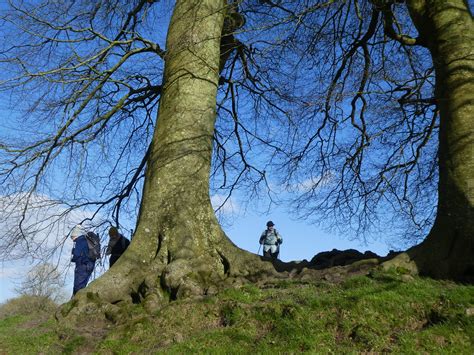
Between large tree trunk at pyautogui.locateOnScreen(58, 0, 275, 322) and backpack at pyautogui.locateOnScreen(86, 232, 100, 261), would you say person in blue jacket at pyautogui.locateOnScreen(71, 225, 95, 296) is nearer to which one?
backpack at pyautogui.locateOnScreen(86, 232, 100, 261)

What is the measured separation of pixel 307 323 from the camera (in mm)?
4555

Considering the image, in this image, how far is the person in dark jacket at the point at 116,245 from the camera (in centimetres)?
846

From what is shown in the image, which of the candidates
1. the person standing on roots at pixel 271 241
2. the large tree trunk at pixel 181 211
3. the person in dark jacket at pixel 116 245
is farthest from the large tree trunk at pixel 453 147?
the person standing on roots at pixel 271 241

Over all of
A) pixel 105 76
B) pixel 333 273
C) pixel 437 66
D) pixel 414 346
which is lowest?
pixel 414 346

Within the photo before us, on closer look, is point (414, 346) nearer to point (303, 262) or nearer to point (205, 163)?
point (303, 262)

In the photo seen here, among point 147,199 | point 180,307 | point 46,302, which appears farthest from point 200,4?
point 46,302

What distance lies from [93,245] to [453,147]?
250 inches

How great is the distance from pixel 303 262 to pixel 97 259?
3.97 metres

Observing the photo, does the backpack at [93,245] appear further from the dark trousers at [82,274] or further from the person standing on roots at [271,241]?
the person standing on roots at [271,241]

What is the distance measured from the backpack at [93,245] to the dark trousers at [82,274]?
0.15 m

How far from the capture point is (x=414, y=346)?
3.96 m

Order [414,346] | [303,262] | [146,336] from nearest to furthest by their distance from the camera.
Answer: [414,346]
[146,336]
[303,262]

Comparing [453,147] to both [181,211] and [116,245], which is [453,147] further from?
[116,245]

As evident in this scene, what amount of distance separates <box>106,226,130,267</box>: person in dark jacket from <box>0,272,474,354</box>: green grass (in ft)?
9.38
